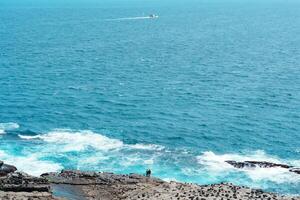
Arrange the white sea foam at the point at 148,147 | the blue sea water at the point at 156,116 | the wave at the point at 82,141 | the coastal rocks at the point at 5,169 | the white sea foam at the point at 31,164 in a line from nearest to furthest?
the coastal rocks at the point at 5,169 → the white sea foam at the point at 31,164 → the blue sea water at the point at 156,116 → the wave at the point at 82,141 → the white sea foam at the point at 148,147

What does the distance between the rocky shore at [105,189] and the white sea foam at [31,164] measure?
31.3 ft

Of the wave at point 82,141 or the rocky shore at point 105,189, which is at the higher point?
the wave at point 82,141

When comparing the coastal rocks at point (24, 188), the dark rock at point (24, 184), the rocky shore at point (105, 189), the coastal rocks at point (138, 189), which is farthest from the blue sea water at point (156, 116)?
the coastal rocks at point (24, 188)

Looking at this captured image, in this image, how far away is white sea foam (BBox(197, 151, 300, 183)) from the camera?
84.0 meters

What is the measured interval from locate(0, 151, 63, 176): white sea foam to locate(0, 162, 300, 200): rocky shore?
9553 millimetres

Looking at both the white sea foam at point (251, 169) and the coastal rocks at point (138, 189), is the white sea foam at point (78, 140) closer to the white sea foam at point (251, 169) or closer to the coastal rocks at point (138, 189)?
the white sea foam at point (251, 169)

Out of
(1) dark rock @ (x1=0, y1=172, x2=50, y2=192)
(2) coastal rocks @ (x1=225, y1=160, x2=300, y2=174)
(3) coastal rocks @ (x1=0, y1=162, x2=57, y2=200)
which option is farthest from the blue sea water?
(3) coastal rocks @ (x1=0, y1=162, x2=57, y2=200)

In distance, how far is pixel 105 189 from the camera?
2667 inches

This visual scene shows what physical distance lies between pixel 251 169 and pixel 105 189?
2796 cm

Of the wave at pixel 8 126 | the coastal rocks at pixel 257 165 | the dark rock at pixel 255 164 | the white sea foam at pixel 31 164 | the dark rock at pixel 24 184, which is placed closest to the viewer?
the dark rock at pixel 24 184

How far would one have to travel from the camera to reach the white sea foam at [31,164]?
84.0 meters

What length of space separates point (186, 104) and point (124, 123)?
57.6 feet

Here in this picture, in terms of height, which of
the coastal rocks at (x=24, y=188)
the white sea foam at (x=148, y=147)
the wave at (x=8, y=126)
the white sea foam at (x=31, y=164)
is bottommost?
the coastal rocks at (x=24, y=188)

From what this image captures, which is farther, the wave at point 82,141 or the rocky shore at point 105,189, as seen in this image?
the wave at point 82,141
